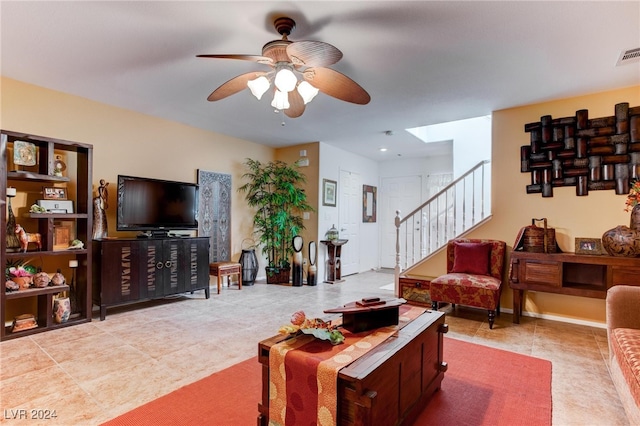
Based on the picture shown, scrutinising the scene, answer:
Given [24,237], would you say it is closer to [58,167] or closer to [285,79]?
[58,167]

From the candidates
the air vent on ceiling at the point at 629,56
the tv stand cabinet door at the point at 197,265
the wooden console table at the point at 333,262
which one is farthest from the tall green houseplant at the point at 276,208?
the air vent on ceiling at the point at 629,56

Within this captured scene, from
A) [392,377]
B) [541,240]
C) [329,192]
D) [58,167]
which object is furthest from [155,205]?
[541,240]

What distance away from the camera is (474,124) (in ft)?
17.6

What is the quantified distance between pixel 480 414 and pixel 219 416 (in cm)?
152

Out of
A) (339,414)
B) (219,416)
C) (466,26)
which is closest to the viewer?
(339,414)

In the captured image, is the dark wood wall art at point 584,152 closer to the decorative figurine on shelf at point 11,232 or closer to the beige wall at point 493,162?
the beige wall at point 493,162

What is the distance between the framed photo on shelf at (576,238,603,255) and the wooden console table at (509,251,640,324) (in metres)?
0.14

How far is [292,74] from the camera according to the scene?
2.29 metres

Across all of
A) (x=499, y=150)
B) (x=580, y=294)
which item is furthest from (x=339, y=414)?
(x=499, y=150)

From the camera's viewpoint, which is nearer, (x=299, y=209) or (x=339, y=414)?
(x=339, y=414)

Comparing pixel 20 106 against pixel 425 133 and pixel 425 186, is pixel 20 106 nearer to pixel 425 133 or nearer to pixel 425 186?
pixel 425 133

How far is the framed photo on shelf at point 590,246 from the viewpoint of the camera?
3.39 meters

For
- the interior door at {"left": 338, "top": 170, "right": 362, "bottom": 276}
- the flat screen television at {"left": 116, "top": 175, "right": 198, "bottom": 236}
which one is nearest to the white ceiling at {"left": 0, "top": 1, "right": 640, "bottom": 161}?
the flat screen television at {"left": 116, "top": 175, "right": 198, "bottom": 236}

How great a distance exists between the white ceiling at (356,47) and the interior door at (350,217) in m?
2.67
